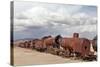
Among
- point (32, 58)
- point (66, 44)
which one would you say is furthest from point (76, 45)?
point (32, 58)

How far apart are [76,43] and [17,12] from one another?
2.80 ft

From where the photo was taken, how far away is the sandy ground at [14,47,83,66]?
220 cm

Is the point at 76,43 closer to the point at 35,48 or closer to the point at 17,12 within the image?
the point at 35,48

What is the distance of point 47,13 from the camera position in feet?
7.72

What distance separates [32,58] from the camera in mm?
2273

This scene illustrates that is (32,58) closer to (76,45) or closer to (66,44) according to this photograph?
(66,44)

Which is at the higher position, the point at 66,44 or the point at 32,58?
the point at 66,44

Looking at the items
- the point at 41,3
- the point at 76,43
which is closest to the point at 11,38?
the point at 41,3

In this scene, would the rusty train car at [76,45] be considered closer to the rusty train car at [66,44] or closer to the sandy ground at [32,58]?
the rusty train car at [66,44]

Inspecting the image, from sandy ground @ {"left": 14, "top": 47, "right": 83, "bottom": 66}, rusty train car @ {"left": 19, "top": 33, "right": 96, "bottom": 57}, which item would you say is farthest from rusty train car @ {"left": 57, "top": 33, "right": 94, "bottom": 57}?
sandy ground @ {"left": 14, "top": 47, "right": 83, "bottom": 66}

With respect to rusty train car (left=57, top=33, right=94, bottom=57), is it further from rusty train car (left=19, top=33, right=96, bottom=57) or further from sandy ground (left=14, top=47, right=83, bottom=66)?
sandy ground (left=14, top=47, right=83, bottom=66)

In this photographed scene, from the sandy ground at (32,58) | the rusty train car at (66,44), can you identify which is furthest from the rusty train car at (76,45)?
the sandy ground at (32,58)

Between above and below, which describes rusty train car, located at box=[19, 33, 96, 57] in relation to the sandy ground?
above

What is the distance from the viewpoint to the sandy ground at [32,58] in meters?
2.20
